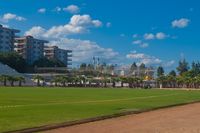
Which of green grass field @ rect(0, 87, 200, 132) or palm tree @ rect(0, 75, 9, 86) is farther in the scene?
palm tree @ rect(0, 75, 9, 86)

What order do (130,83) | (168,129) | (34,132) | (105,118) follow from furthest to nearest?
(130,83)
(105,118)
(168,129)
(34,132)

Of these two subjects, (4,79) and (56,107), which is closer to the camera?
(56,107)

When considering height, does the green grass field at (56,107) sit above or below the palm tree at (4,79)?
below

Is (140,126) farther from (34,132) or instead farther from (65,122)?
(34,132)

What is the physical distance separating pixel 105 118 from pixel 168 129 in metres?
5.64

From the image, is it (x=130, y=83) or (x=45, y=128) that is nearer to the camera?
(x=45, y=128)

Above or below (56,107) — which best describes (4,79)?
above

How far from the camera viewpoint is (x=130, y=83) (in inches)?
7771

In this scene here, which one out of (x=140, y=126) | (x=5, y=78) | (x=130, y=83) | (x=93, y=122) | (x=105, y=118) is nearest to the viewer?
(x=140, y=126)

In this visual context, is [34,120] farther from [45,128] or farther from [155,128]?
[155,128]

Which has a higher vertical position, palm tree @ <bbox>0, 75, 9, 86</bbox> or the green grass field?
palm tree @ <bbox>0, 75, 9, 86</bbox>

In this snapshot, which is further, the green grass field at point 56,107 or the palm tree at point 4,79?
the palm tree at point 4,79

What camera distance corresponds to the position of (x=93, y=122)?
22.4 m

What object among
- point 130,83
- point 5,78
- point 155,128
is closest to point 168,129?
point 155,128
